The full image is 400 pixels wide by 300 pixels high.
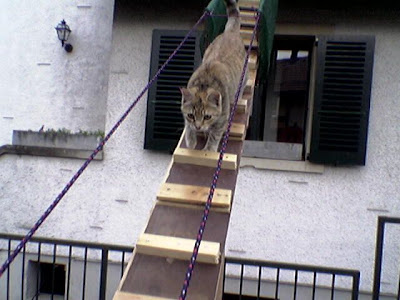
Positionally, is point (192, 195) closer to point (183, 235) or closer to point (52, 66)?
point (183, 235)

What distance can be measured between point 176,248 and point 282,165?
2313 millimetres

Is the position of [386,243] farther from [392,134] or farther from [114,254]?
[114,254]

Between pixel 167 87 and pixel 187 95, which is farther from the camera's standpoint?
pixel 167 87

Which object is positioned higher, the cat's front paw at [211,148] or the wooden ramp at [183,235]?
the cat's front paw at [211,148]

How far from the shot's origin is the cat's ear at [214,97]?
225 centimetres

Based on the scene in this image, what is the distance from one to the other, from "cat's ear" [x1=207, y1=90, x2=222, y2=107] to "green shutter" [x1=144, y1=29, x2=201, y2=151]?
5.11 feet

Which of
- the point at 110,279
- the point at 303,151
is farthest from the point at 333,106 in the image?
the point at 110,279

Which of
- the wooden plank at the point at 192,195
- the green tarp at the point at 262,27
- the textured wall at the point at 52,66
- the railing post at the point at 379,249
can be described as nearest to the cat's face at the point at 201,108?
the wooden plank at the point at 192,195

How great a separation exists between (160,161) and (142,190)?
0.37 meters

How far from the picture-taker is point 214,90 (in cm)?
234

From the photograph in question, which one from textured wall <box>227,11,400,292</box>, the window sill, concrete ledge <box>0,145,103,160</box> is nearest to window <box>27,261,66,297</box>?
concrete ledge <box>0,145,103,160</box>

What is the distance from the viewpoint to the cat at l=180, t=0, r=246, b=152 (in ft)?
7.47

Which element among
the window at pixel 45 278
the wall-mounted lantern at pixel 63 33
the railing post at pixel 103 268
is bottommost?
the window at pixel 45 278

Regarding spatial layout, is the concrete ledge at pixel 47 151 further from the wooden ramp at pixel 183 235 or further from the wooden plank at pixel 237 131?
the wooden ramp at pixel 183 235
